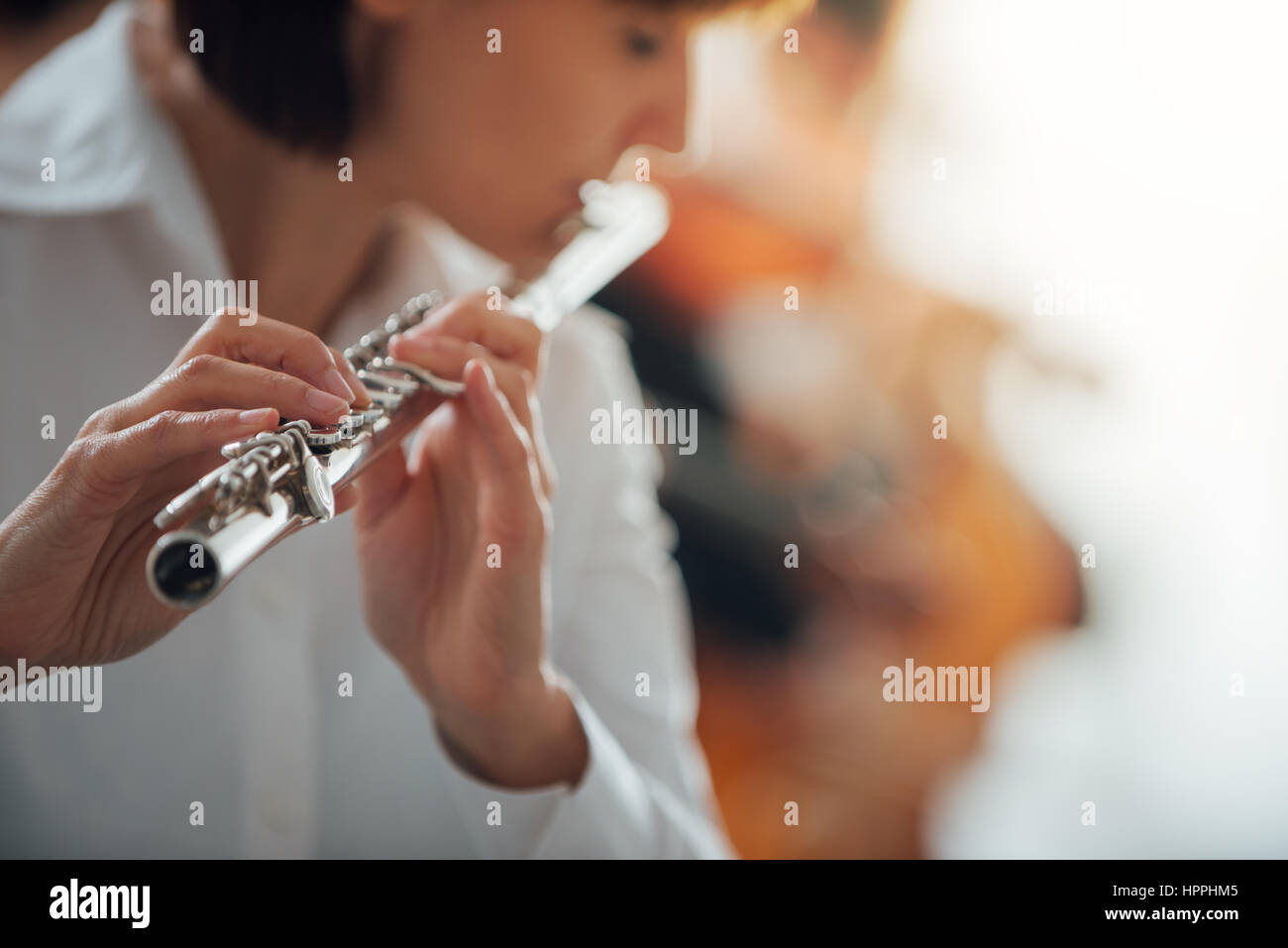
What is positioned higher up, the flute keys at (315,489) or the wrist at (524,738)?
the flute keys at (315,489)

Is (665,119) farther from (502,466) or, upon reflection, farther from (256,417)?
(256,417)

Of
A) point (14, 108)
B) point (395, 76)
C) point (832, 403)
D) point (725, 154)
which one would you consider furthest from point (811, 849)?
point (14, 108)

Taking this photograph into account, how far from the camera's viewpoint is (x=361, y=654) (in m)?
0.72

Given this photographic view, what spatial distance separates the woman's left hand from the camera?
1.79 ft

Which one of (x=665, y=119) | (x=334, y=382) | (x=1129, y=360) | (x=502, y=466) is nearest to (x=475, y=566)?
(x=502, y=466)

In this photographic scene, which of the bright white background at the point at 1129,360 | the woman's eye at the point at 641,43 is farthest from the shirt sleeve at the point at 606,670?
the bright white background at the point at 1129,360

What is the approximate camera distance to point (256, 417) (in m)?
0.37

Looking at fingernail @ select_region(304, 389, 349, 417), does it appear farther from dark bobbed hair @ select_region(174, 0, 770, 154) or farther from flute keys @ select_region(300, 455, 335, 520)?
dark bobbed hair @ select_region(174, 0, 770, 154)

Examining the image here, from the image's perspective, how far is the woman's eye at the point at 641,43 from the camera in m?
0.66

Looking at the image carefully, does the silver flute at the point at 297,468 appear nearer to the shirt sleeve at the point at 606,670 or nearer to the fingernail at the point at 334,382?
the fingernail at the point at 334,382

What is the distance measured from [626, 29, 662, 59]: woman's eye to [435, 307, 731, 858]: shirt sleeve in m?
0.25

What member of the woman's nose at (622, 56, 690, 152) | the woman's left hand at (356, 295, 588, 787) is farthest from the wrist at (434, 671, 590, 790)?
the woman's nose at (622, 56, 690, 152)
